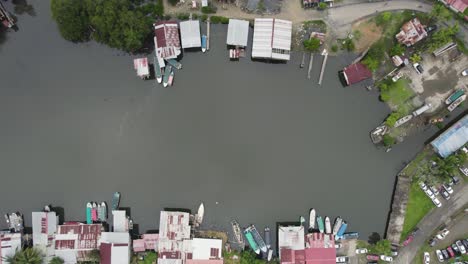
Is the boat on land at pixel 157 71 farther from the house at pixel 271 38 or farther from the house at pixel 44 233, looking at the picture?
the house at pixel 44 233

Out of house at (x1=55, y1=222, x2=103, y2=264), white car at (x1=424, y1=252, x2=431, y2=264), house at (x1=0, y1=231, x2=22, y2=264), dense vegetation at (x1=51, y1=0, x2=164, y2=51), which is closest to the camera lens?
dense vegetation at (x1=51, y1=0, x2=164, y2=51)

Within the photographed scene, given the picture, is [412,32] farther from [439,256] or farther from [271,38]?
[439,256]

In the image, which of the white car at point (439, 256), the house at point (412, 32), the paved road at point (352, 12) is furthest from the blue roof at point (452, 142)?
the paved road at point (352, 12)

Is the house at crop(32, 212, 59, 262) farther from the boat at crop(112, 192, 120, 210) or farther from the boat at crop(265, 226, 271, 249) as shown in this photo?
the boat at crop(265, 226, 271, 249)

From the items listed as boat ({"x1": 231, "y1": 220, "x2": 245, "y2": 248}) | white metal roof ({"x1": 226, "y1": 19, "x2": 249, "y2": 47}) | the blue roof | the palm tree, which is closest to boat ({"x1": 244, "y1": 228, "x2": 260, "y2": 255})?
boat ({"x1": 231, "y1": 220, "x2": 245, "y2": 248})

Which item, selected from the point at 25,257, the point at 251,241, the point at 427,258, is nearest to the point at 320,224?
the point at 251,241
